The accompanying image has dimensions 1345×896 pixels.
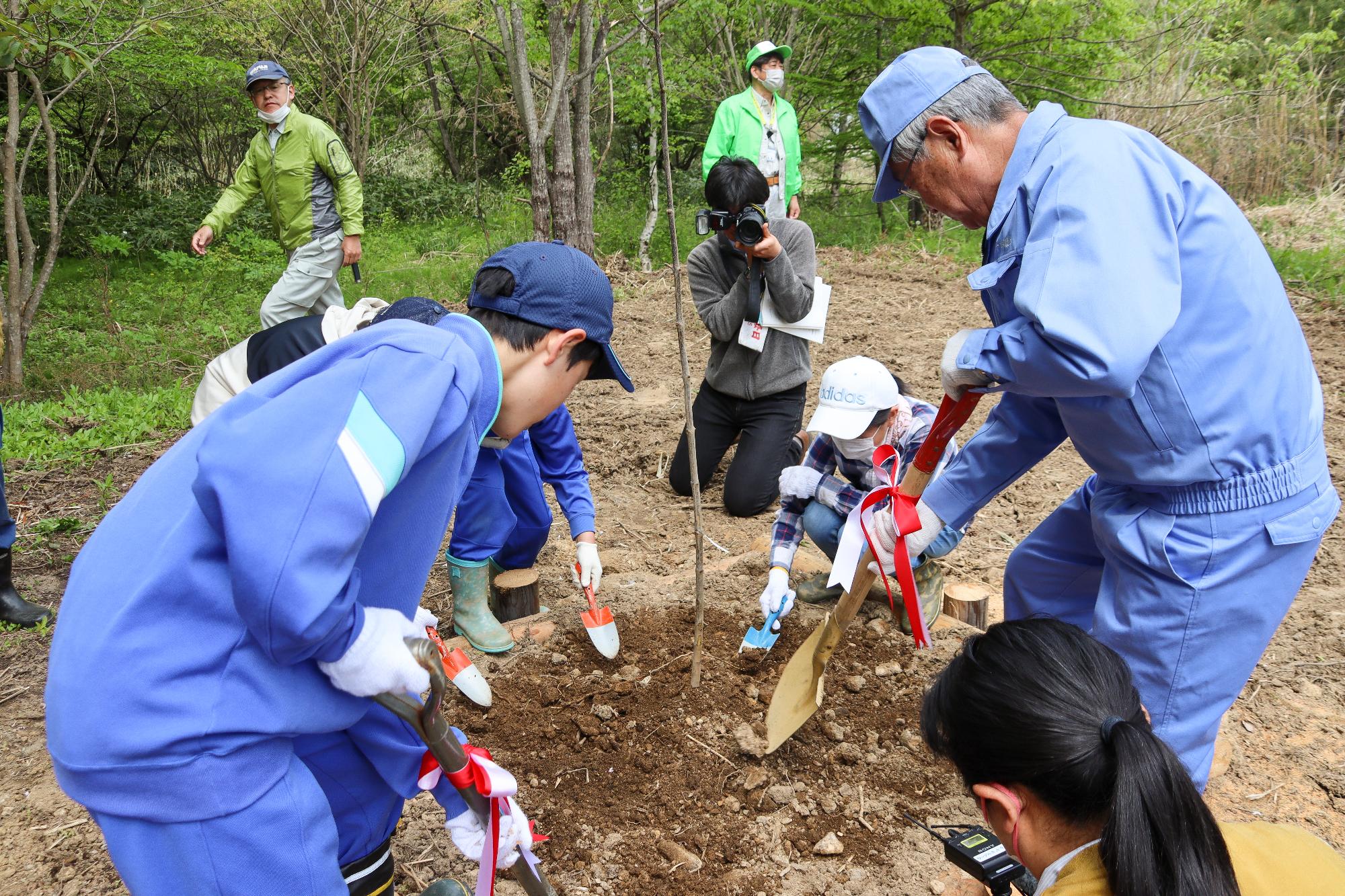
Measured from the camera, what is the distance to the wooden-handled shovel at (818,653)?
229cm

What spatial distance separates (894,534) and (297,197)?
16.1 ft

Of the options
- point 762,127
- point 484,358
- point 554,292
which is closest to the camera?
point 484,358

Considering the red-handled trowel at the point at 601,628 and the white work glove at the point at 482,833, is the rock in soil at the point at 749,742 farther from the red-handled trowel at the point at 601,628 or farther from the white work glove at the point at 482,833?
the white work glove at the point at 482,833

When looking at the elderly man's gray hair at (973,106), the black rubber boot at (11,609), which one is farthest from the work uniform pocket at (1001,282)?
the black rubber boot at (11,609)

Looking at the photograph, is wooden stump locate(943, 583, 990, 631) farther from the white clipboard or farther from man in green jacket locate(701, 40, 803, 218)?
man in green jacket locate(701, 40, 803, 218)

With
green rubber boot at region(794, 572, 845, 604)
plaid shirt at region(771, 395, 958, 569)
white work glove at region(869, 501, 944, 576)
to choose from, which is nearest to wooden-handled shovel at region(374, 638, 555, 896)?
white work glove at region(869, 501, 944, 576)

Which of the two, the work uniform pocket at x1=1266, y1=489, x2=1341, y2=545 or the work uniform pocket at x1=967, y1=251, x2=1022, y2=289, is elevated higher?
the work uniform pocket at x1=967, y1=251, x2=1022, y2=289

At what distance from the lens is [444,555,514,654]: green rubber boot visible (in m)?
3.14

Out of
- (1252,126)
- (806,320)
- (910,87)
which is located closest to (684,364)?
(910,87)

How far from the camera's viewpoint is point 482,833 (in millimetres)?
1718

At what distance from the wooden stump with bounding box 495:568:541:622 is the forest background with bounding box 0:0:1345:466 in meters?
3.05

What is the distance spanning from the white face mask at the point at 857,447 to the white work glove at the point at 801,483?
0.16 metres

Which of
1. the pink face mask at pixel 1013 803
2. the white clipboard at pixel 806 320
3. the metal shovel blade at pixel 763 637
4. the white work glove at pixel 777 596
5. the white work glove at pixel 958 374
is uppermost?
the white work glove at pixel 958 374

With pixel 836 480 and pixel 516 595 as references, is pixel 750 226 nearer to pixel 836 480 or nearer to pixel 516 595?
pixel 836 480
